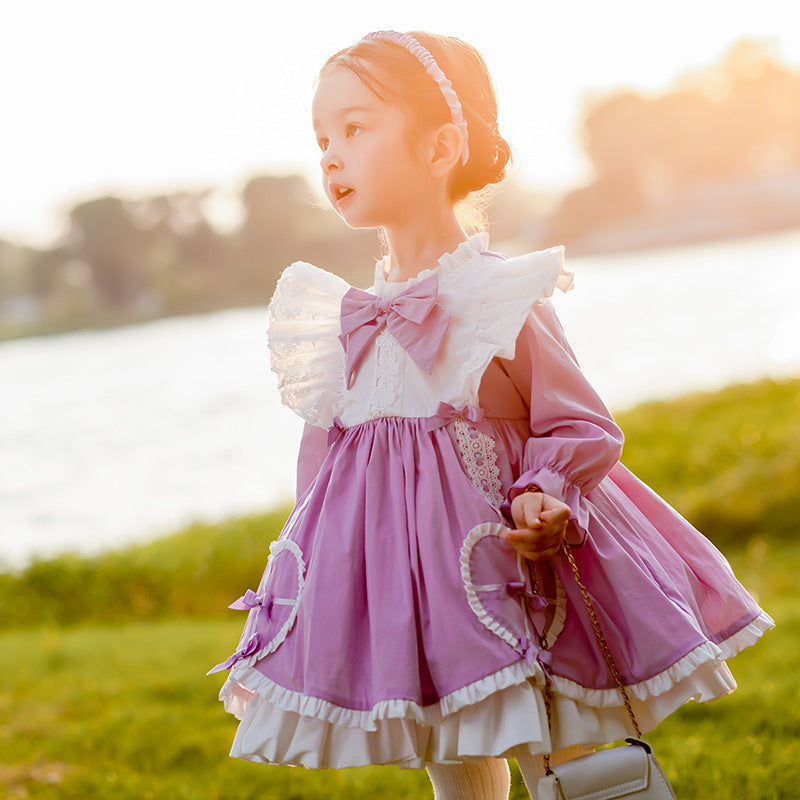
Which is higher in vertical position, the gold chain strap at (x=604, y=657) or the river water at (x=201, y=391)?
the gold chain strap at (x=604, y=657)

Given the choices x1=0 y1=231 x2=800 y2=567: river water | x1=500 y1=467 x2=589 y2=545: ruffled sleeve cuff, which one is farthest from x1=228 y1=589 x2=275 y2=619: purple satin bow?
x1=0 y1=231 x2=800 y2=567: river water

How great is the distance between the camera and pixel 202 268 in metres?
15.5

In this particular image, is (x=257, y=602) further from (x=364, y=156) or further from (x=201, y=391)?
(x=201, y=391)

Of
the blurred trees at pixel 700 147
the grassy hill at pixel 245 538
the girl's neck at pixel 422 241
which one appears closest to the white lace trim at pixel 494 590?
the girl's neck at pixel 422 241

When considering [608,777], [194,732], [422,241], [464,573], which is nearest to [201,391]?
[194,732]

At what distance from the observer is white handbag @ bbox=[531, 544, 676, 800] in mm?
1421

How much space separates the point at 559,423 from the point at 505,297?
236mm

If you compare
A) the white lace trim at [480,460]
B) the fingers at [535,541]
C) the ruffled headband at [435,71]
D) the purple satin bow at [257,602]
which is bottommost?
the purple satin bow at [257,602]

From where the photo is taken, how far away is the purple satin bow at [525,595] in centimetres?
151

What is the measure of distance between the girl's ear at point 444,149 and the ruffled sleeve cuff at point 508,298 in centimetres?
22

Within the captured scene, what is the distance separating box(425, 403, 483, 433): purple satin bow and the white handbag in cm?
43

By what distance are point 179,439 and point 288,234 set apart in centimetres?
432

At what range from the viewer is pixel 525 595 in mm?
1529

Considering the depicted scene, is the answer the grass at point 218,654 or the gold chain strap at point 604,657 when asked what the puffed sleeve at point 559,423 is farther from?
the grass at point 218,654
